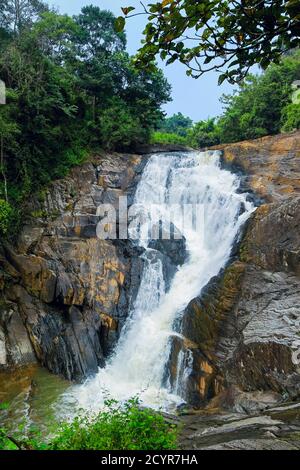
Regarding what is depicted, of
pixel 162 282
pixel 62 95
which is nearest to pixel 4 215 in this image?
pixel 162 282

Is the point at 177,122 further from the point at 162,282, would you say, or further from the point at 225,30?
the point at 225,30

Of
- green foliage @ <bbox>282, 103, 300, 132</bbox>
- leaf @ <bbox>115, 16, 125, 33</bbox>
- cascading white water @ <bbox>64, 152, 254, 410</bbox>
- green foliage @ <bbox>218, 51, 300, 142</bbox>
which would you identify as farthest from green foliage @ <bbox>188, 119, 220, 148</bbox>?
leaf @ <bbox>115, 16, 125, 33</bbox>

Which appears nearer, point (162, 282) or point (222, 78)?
point (222, 78)

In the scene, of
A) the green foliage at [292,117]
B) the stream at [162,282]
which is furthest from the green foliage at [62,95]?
the green foliage at [292,117]

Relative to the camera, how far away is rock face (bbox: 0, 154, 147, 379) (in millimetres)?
11656

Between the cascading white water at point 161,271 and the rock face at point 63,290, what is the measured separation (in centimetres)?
58

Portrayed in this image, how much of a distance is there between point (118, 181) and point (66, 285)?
6.40 meters

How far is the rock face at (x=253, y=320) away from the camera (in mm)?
7996

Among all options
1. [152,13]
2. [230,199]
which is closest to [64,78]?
[230,199]

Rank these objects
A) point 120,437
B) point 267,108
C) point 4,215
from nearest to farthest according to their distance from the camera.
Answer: point 120,437 → point 4,215 → point 267,108

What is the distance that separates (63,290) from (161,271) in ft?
11.2

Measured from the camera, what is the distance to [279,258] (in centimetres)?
971

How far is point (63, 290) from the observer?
41.3ft

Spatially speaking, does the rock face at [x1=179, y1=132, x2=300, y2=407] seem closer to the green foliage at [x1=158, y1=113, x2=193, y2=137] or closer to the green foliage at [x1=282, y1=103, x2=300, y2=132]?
the green foliage at [x1=282, y1=103, x2=300, y2=132]
